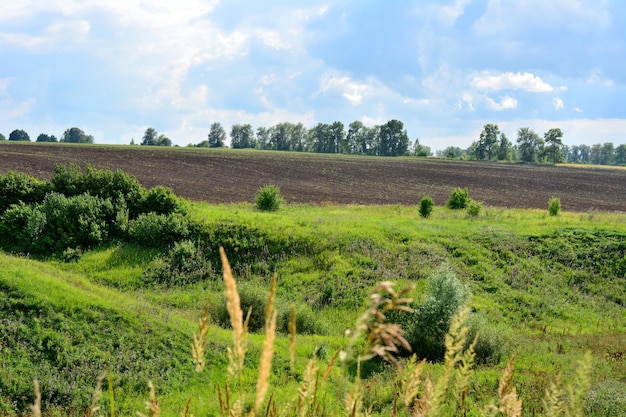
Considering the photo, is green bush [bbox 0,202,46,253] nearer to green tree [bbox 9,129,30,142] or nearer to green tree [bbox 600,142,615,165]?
green tree [bbox 9,129,30,142]

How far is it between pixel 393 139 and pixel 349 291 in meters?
134

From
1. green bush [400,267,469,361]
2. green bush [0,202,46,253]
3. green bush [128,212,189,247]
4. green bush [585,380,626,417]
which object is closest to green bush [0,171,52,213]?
green bush [0,202,46,253]

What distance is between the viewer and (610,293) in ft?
63.8

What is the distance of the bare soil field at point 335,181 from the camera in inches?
1892

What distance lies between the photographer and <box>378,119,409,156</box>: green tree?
480 feet

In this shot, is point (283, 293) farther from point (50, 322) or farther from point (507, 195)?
point (507, 195)

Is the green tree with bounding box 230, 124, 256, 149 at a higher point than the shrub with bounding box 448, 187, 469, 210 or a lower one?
higher

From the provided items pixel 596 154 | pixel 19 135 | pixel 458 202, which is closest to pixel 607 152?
pixel 596 154

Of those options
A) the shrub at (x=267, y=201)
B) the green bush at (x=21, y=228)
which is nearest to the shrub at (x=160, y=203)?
the green bush at (x=21, y=228)

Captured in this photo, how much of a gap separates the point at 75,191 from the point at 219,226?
25.2 feet

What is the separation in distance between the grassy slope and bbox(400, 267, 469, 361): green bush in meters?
1.68

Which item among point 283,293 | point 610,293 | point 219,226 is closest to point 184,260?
point 219,226

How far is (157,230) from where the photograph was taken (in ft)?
68.0

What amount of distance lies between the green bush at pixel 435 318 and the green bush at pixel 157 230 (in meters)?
11.6
